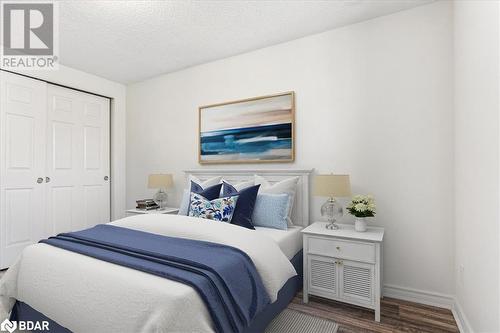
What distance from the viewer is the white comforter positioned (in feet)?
3.90

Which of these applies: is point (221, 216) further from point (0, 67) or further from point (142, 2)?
point (0, 67)

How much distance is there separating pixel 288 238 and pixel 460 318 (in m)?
1.39

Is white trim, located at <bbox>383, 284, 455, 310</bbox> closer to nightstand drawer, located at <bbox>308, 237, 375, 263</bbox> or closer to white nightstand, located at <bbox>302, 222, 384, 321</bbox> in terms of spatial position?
white nightstand, located at <bbox>302, 222, 384, 321</bbox>

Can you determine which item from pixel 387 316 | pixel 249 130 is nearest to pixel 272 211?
pixel 249 130

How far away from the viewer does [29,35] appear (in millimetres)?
2879

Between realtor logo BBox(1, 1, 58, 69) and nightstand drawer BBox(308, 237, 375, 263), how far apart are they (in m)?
3.19

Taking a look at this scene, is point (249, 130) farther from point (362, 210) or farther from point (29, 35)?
point (29, 35)

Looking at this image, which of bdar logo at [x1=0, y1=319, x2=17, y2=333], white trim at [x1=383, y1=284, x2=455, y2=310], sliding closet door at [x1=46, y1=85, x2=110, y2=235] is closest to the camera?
bdar logo at [x1=0, y1=319, x2=17, y2=333]

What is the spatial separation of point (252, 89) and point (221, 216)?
5.52 ft

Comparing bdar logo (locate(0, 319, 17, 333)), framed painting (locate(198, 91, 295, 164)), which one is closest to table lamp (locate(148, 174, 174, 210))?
framed painting (locate(198, 91, 295, 164))

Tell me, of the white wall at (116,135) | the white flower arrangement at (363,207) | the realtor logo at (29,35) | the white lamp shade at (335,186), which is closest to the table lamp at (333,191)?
the white lamp shade at (335,186)

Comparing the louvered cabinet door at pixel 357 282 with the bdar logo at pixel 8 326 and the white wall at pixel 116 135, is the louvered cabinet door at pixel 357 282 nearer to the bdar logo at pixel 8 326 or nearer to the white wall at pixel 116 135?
the bdar logo at pixel 8 326

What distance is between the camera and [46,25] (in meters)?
2.69

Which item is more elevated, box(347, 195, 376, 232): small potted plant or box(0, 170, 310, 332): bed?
box(347, 195, 376, 232): small potted plant
